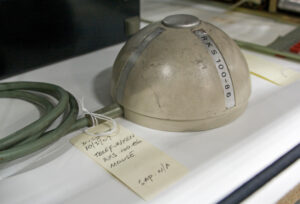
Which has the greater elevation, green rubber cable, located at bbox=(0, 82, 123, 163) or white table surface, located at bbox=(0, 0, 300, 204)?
green rubber cable, located at bbox=(0, 82, 123, 163)

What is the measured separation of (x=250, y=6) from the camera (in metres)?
1.25

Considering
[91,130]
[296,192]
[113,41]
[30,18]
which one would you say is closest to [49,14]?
[30,18]

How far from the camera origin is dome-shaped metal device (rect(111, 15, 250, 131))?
0.59 meters

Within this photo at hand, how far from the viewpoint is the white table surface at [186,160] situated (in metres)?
0.50

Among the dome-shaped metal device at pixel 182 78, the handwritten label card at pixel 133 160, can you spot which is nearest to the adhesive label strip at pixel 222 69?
the dome-shaped metal device at pixel 182 78

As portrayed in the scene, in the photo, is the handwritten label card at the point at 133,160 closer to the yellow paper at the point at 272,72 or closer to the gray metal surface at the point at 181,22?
the gray metal surface at the point at 181,22

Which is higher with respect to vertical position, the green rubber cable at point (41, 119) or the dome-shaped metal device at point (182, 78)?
the dome-shaped metal device at point (182, 78)

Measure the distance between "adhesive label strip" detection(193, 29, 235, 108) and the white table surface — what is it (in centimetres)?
5

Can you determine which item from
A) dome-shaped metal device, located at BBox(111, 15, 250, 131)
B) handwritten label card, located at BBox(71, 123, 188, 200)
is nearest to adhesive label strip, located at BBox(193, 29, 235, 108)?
dome-shaped metal device, located at BBox(111, 15, 250, 131)

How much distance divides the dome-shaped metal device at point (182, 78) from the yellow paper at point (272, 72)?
0.19 m

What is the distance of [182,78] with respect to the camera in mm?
588

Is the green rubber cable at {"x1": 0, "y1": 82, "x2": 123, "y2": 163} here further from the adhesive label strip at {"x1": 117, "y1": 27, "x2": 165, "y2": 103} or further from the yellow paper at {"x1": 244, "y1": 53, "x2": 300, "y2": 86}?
the yellow paper at {"x1": 244, "y1": 53, "x2": 300, "y2": 86}

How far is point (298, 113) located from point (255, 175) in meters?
0.18

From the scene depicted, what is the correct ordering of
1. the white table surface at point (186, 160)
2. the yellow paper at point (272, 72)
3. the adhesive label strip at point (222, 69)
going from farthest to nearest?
the yellow paper at point (272, 72)
the adhesive label strip at point (222, 69)
the white table surface at point (186, 160)
